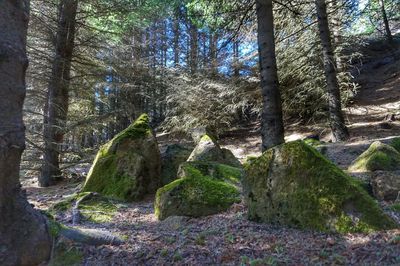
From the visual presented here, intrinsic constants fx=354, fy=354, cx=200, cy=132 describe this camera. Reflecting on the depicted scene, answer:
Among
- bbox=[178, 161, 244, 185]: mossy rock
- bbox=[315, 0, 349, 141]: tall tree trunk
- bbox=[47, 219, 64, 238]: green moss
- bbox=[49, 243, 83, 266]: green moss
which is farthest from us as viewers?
bbox=[315, 0, 349, 141]: tall tree trunk

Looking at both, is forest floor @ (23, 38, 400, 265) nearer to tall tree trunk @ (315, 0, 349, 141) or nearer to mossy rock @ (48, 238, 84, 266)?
mossy rock @ (48, 238, 84, 266)

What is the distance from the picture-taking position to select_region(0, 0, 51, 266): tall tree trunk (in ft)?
10.5

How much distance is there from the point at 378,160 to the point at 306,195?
3.06 meters

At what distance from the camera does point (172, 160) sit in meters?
9.25

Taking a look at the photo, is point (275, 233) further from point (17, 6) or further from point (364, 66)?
point (364, 66)

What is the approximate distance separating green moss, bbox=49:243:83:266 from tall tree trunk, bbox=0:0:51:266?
357 millimetres

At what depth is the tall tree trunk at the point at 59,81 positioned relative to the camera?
11703mm

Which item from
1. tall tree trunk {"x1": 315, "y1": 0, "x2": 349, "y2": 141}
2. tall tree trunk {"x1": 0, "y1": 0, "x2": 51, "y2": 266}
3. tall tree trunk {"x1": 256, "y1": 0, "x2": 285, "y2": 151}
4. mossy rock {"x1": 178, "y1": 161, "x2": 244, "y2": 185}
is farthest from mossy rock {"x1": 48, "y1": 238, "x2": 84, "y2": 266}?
tall tree trunk {"x1": 315, "y1": 0, "x2": 349, "y2": 141}

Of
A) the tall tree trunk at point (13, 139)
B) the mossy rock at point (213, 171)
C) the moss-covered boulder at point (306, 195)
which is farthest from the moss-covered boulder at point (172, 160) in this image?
the tall tree trunk at point (13, 139)

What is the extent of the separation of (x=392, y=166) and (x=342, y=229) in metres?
3.15

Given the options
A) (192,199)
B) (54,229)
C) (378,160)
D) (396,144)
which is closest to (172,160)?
(192,199)

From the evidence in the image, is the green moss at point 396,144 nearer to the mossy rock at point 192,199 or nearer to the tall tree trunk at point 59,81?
the mossy rock at point 192,199

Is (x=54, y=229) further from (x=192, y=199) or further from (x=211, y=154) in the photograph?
(x=211, y=154)

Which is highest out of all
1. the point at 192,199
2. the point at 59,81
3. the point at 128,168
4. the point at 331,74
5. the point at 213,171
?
the point at 59,81
